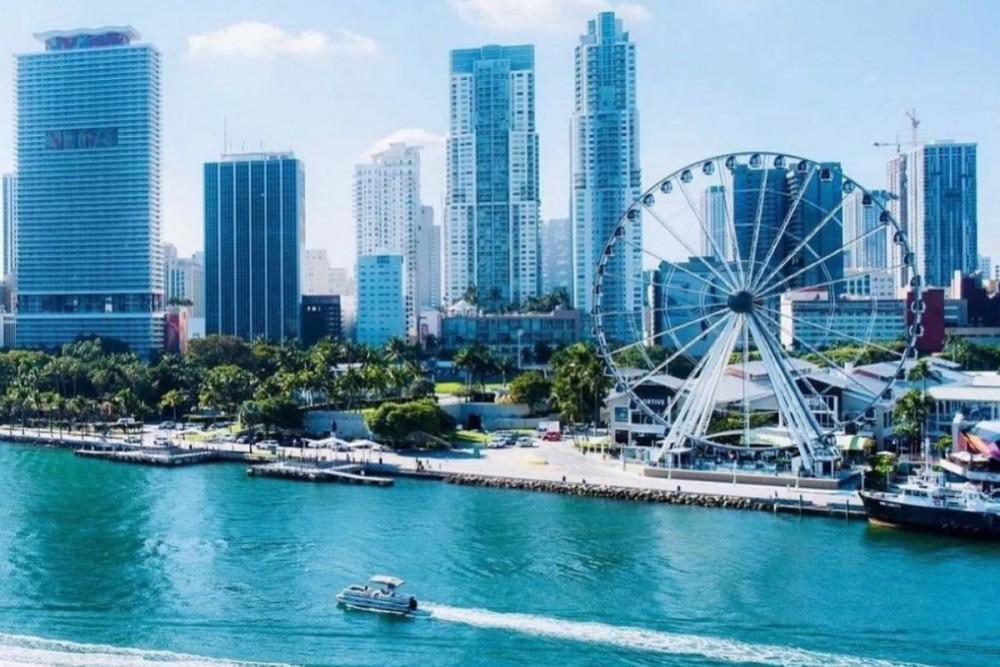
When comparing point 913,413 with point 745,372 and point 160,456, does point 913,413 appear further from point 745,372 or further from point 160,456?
point 160,456

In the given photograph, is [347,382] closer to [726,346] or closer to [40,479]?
[40,479]

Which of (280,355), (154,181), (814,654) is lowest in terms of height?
(814,654)

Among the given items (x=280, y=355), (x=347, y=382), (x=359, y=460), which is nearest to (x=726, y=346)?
(x=359, y=460)

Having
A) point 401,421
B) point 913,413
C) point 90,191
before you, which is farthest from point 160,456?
point 90,191

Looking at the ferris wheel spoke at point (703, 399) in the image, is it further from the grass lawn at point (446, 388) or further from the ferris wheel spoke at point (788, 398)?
the grass lawn at point (446, 388)

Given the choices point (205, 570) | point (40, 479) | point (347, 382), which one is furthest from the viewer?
point (347, 382)

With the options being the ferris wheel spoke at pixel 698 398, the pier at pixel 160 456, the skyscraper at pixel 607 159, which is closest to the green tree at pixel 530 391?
the pier at pixel 160 456

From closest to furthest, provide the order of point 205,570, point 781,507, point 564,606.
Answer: point 564,606, point 205,570, point 781,507
